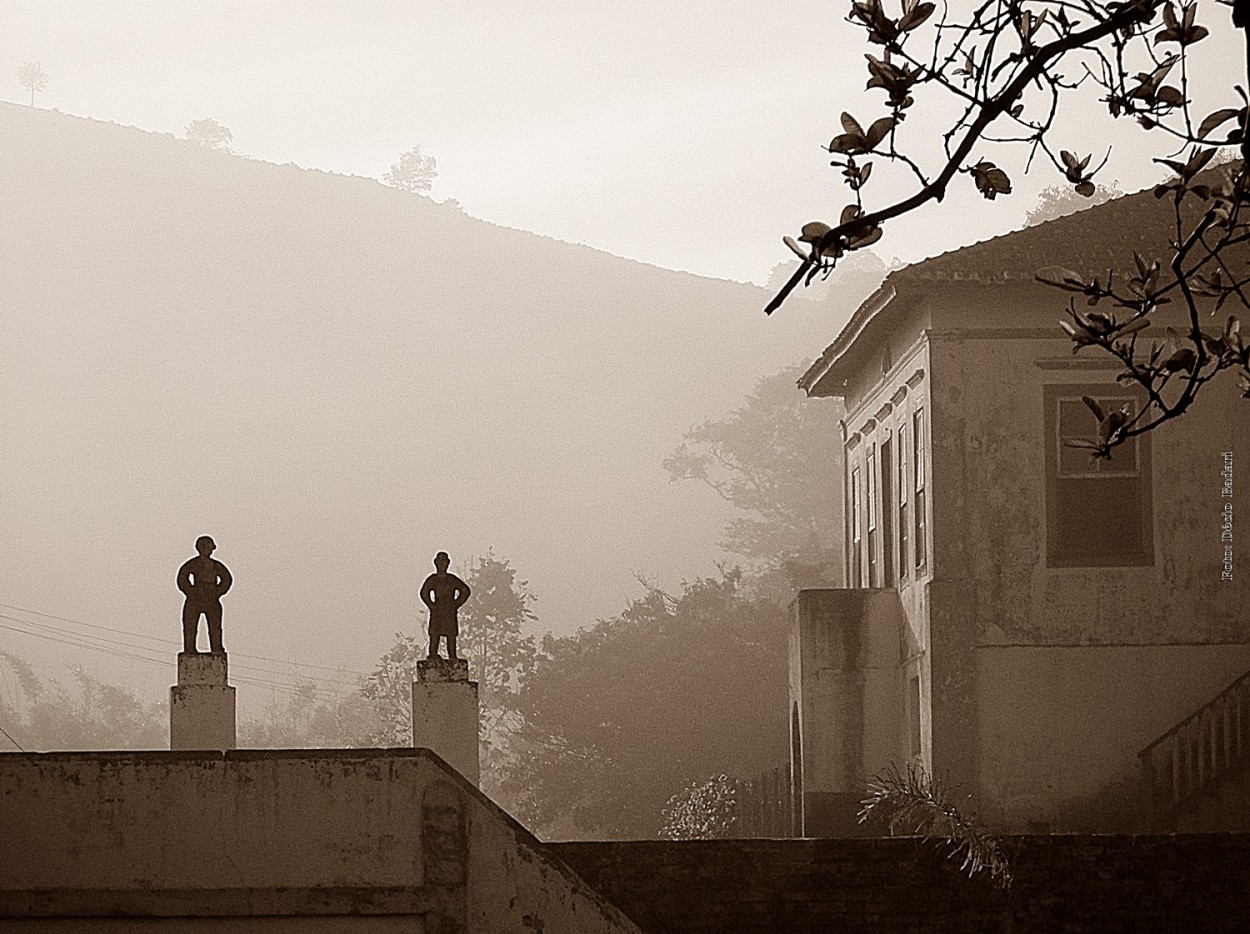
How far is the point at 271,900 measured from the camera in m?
13.3

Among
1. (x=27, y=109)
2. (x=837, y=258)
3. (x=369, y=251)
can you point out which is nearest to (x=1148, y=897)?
(x=837, y=258)

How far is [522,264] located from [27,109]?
112ft

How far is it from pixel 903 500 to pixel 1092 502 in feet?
8.98

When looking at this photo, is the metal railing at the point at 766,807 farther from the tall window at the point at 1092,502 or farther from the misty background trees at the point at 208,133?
the misty background trees at the point at 208,133

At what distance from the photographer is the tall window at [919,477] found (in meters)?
22.8

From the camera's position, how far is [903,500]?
2412 centimetres

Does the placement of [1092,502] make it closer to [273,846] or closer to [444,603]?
[444,603]

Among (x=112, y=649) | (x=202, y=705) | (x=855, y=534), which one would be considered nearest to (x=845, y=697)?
(x=855, y=534)

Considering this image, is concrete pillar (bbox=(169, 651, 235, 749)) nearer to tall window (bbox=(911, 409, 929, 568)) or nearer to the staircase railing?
tall window (bbox=(911, 409, 929, 568))

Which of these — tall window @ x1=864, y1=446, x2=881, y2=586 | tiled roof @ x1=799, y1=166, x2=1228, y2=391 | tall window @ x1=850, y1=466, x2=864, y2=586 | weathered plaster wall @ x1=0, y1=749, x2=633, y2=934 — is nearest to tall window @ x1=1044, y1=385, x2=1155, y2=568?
tiled roof @ x1=799, y1=166, x2=1228, y2=391

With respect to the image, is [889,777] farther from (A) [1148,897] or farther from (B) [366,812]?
(B) [366,812]

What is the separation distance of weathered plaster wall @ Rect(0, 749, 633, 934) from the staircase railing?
9051 millimetres

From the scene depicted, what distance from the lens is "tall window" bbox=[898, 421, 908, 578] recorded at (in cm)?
2388

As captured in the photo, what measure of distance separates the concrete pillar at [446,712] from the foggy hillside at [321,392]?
71.3 meters
